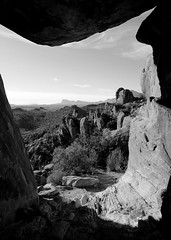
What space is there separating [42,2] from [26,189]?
623cm

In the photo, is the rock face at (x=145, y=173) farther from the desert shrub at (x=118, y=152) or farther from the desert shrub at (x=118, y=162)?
the desert shrub at (x=118, y=152)

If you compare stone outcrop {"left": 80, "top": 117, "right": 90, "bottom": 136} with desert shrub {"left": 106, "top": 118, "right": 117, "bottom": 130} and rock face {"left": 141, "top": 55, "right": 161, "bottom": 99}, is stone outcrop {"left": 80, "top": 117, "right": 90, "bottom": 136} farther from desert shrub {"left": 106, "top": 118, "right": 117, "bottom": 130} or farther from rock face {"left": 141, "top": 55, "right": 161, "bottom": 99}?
rock face {"left": 141, "top": 55, "right": 161, "bottom": 99}

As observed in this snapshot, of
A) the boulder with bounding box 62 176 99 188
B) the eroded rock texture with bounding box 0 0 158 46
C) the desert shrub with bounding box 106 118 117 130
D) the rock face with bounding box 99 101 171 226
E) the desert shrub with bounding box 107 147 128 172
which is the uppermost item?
the eroded rock texture with bounding box 0 0 158 46

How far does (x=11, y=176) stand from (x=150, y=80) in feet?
25.6

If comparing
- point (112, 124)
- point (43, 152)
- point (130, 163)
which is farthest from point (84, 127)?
point (130, 163)

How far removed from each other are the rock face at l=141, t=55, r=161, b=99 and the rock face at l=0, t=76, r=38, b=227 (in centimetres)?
654

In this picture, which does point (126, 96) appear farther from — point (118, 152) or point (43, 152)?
point (118, 152)

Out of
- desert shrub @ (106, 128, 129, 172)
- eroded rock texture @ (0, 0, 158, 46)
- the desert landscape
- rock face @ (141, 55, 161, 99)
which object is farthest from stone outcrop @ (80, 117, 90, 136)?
eroded rock texture @ (0, 0, 158, 46)

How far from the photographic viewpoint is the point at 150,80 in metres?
10.3

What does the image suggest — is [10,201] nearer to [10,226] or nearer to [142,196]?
[10,226]

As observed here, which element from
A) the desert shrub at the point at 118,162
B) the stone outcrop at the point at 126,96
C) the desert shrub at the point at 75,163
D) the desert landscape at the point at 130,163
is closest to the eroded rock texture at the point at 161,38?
the desert landscape at the point at 130,163

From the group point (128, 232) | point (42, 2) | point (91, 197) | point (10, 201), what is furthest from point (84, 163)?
point (42, 2)

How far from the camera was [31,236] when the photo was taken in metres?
5.85

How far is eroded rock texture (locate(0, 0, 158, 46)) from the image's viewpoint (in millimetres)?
6152
